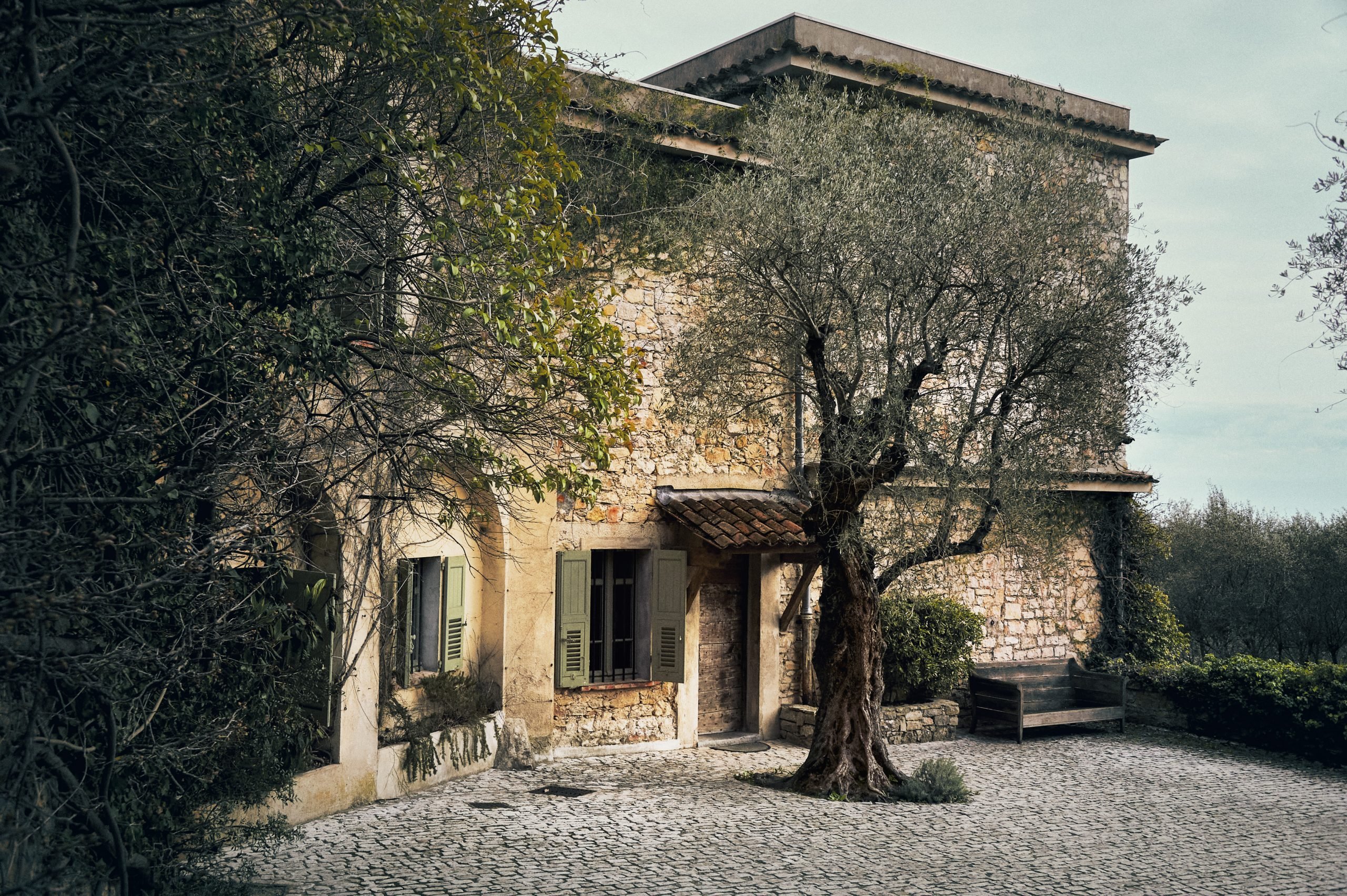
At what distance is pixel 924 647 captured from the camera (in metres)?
13.3

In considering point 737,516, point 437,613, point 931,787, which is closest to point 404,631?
point 437,613

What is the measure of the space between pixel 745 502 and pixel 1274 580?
16890mm

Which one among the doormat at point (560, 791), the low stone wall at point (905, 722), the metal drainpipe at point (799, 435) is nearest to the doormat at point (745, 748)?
the low stone wall at point (905, 722)

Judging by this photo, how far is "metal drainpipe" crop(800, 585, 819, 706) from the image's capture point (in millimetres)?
13320

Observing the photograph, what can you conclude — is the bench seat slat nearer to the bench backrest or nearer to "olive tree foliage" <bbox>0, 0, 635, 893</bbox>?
the bench backrest

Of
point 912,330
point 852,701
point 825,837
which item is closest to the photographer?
point 825,837

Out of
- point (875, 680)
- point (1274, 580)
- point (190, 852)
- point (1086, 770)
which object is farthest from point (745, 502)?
point (1274, 580)

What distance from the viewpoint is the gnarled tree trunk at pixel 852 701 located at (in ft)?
33.2

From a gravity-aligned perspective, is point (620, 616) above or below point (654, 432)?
below

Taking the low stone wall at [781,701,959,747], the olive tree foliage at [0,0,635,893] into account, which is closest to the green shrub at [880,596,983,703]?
the low stone wall at [781,701,959,747]

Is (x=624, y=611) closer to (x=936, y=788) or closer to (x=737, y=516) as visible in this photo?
(x=737, y=516)

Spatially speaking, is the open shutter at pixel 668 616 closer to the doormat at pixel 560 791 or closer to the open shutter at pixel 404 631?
the doormat at pixel 560 791

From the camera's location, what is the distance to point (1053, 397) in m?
10.1

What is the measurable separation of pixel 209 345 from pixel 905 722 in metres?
10.2
